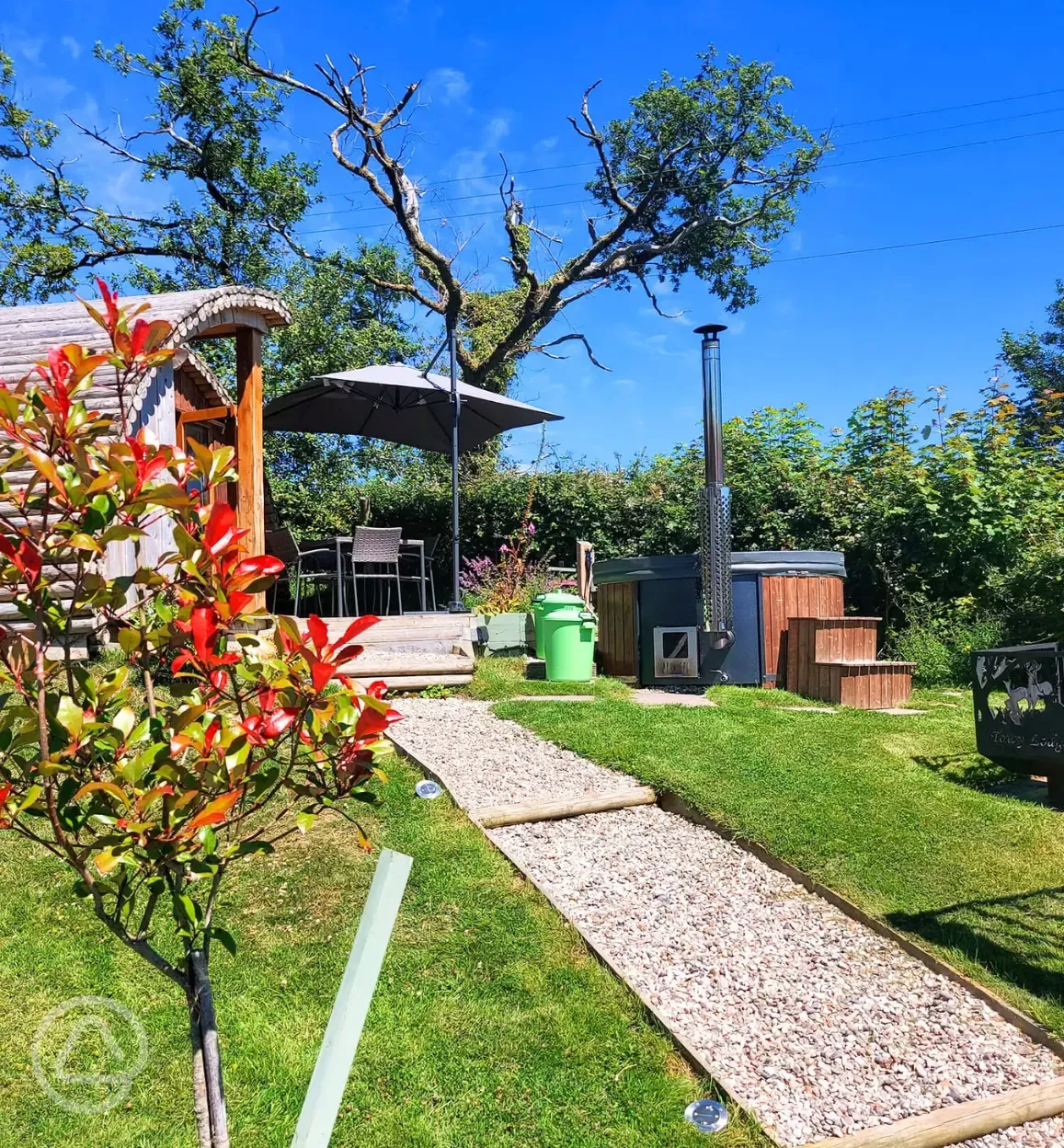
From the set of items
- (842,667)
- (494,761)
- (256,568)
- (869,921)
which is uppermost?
(256,568)

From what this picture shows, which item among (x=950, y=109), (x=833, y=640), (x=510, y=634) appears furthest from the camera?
(x=950, y=109)

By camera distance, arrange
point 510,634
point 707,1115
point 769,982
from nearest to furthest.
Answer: point 707,1115 < point 769,982 < point 510,634

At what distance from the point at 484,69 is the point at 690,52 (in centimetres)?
408

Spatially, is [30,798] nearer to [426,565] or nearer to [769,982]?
[769,982]

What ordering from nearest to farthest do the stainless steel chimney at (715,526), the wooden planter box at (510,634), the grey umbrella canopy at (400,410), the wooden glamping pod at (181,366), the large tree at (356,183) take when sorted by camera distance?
1. the wooden glamping pod at (181,366)
2. the stainless steel chimney at (715,526)
3. the wooden planter box at (510,634)
4. the grey umbrella canopy at (400,410)
5. the large tree at (356,183)

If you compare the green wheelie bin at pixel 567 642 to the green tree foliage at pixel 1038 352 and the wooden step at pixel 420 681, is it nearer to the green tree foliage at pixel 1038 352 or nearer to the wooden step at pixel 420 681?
the wooden step at pixel 420 681

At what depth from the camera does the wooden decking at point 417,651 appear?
7133 millimetres

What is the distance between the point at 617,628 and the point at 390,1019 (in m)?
5.89

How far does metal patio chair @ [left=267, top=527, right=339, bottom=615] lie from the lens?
8.60 m

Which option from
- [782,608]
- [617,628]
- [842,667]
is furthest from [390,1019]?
[617,628]

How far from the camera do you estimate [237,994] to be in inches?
109

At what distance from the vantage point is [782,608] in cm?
772

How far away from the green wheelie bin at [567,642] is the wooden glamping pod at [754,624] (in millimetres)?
541

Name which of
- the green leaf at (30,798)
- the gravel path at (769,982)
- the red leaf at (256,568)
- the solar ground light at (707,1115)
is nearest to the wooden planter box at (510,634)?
Answer: the gravel path at (769,982)
